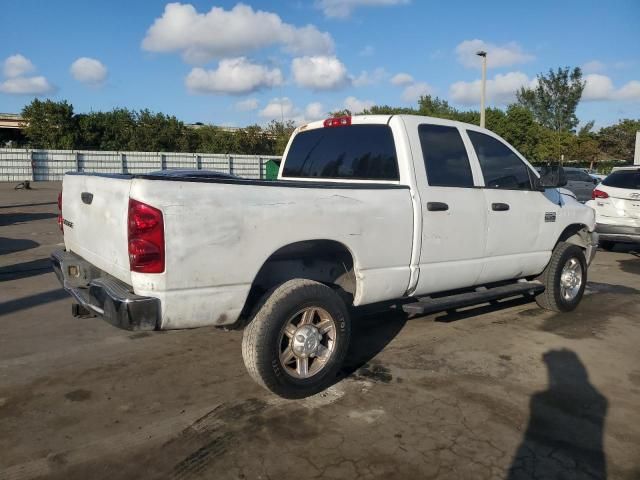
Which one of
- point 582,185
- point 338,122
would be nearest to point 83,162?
point 582,185

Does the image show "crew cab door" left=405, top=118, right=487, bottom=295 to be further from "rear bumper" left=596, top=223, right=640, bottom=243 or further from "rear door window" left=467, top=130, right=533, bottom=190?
"rear bumper" left=596, top=223, right=640, bottom=243

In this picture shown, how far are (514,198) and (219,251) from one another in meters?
3.25

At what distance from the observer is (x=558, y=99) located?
6662 cm

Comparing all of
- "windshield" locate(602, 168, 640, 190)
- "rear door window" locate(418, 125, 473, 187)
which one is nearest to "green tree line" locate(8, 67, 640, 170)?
"windshield" locate(602, 168, 640, 190)

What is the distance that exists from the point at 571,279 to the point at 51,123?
4750cm

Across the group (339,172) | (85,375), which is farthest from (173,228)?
(339,172)

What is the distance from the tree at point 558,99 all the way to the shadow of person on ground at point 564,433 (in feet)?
227

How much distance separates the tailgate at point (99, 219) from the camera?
3.30 metres

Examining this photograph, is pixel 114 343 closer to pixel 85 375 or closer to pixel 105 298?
pixel 85 375

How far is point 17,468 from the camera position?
2953 millimetres

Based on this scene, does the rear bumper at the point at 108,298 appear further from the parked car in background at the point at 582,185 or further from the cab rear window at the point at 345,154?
the parked car in background at the point at 582,185

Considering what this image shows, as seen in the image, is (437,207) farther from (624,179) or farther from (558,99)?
(558,99)

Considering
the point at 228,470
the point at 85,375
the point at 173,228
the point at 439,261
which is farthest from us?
the point at 439,261

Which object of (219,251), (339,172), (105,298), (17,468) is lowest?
(17,468)
